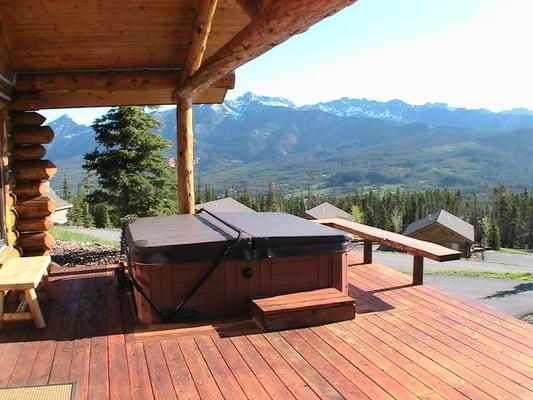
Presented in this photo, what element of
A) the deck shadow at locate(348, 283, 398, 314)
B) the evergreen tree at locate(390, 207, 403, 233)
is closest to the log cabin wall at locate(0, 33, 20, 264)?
the deck shadow at locate(348, 283, 398, 314)

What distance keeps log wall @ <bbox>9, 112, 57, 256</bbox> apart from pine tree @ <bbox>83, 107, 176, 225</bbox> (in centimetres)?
797

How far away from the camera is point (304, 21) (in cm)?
292

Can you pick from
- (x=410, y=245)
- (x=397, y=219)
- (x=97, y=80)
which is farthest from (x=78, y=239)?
(x=397, y=219)

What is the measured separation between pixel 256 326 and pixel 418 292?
203 cm

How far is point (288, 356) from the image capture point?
11.5 feet

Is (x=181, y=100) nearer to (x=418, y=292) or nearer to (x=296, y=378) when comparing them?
(x=418, y=292)

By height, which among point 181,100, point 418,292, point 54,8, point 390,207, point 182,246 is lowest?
point 390,207

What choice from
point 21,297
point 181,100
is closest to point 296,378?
point 21,297

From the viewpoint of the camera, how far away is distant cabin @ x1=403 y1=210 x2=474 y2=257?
4138 centimetres

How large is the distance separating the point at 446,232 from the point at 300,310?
4094 cm

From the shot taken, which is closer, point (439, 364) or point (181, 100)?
point (439, 364)

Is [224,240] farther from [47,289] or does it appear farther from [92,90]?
[92,90]

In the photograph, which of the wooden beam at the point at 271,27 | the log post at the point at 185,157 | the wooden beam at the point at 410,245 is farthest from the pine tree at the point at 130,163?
the wooden beam at the point at 271,27

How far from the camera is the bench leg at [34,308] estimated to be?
408cm
